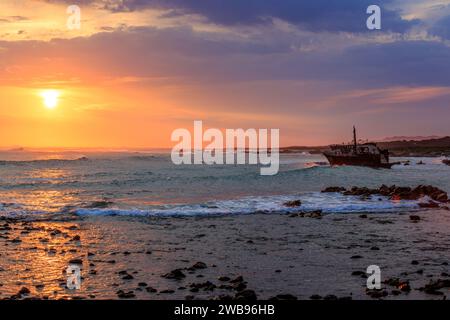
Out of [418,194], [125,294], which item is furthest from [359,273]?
[418,194]

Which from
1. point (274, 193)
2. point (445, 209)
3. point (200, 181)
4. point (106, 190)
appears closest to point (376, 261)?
point (445, 209)

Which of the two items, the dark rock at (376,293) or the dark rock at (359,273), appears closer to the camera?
the dark rock at (376,293)

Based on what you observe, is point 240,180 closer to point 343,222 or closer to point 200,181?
point 200,181

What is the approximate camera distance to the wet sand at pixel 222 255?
11.1 meters

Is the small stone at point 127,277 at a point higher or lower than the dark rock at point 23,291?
lower

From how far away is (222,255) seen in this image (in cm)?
1505

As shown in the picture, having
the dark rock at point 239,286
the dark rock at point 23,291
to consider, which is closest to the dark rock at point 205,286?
the dark rock at point 239,286

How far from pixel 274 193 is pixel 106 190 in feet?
48.6

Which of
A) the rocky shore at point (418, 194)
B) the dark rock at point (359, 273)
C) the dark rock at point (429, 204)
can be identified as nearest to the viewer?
the dark rock at point (359, 273)

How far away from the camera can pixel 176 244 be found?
56.2ft

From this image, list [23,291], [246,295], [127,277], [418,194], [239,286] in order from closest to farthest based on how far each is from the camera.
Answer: [246,295], [23,291], [239,286], [127,277], [418,194]

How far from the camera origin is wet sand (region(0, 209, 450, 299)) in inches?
438

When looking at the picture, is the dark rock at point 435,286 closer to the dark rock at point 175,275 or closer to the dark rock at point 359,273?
the dark rock at point 359,273

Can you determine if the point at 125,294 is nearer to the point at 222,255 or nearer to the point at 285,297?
the point at 285,297
